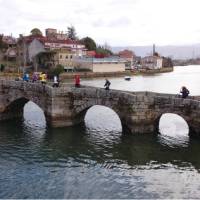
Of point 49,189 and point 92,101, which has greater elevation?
point 92,101

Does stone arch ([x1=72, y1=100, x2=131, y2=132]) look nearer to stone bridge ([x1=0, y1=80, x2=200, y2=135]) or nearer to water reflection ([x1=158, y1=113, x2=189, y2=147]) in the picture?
stone bridge ([x1=0, y1=80, x2=200, y2=135])

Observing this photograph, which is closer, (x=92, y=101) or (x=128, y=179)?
(x=128, y=179)

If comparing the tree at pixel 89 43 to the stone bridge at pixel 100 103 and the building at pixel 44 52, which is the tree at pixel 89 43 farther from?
the stone bridge at pixel 100 103

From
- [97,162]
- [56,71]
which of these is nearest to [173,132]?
[97,162]

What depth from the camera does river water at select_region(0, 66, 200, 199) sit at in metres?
21.8

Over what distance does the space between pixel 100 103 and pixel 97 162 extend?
7915 millimetres

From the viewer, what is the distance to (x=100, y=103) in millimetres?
33781

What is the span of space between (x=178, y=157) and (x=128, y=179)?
557 cm

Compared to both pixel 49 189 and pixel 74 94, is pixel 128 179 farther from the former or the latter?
pixel 74 94

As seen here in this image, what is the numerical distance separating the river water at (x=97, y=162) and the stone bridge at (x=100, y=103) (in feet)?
3.34

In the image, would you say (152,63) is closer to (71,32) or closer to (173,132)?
(71,32)

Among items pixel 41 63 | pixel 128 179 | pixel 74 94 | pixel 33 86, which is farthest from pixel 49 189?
pixel 41 63

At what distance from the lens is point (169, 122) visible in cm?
3888

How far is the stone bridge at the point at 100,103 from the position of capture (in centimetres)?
3053
